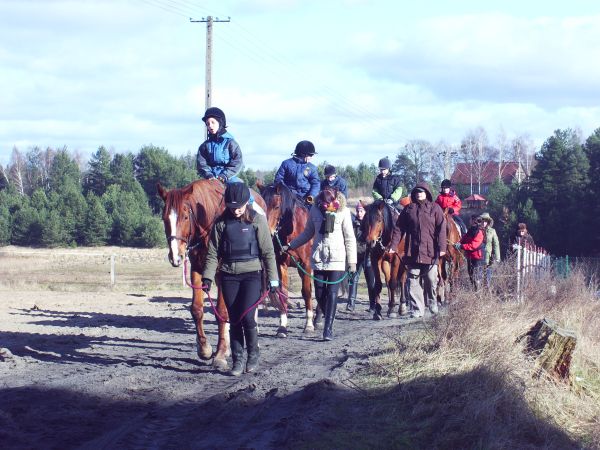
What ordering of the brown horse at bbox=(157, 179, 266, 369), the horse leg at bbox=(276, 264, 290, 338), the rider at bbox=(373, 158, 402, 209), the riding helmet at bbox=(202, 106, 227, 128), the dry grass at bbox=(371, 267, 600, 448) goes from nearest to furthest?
the dry grass at bbox=(371, 267, 600, 448) < the brown horse at bbox=(157, 179, 266, 369) < the riding helmet at bbox=(202, 106, 227, 128) < the horse leg at bbox=(276, 264, 290, 338) < the rider at bbox=(373, 158, 402, 209)

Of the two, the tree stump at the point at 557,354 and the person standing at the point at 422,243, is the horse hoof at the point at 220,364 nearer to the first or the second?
the tree stump at the point at 557,354

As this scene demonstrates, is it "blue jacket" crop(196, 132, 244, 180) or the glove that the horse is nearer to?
"blue jacket" crop(196, 132, 244, 180)

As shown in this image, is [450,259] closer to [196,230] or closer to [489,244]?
[489,244]

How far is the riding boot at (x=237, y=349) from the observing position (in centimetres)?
955

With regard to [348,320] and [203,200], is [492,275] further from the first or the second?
[203,200]

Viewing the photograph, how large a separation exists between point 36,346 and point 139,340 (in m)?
1.54

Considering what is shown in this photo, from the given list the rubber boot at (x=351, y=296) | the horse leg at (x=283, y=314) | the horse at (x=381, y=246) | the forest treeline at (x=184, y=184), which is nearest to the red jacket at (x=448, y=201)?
the rubber boot at (x=351, y=296)

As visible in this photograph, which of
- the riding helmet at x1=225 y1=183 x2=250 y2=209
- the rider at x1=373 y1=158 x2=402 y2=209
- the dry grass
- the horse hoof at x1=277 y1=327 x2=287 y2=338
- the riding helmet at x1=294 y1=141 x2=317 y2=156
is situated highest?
the riding helmet at x1=294 y1=141 x2=317 y2=156

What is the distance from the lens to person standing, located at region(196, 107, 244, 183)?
1116cm

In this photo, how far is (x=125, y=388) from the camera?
880cm

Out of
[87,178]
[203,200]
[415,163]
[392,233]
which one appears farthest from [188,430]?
[87,178]

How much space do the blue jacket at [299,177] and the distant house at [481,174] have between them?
202ft

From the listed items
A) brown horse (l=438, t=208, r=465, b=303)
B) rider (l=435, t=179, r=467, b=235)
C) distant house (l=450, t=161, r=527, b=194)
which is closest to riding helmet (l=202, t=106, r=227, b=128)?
brown horse (l=438, t=208, r=465, b=303)

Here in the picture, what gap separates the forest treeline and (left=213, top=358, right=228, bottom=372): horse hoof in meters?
27.0
